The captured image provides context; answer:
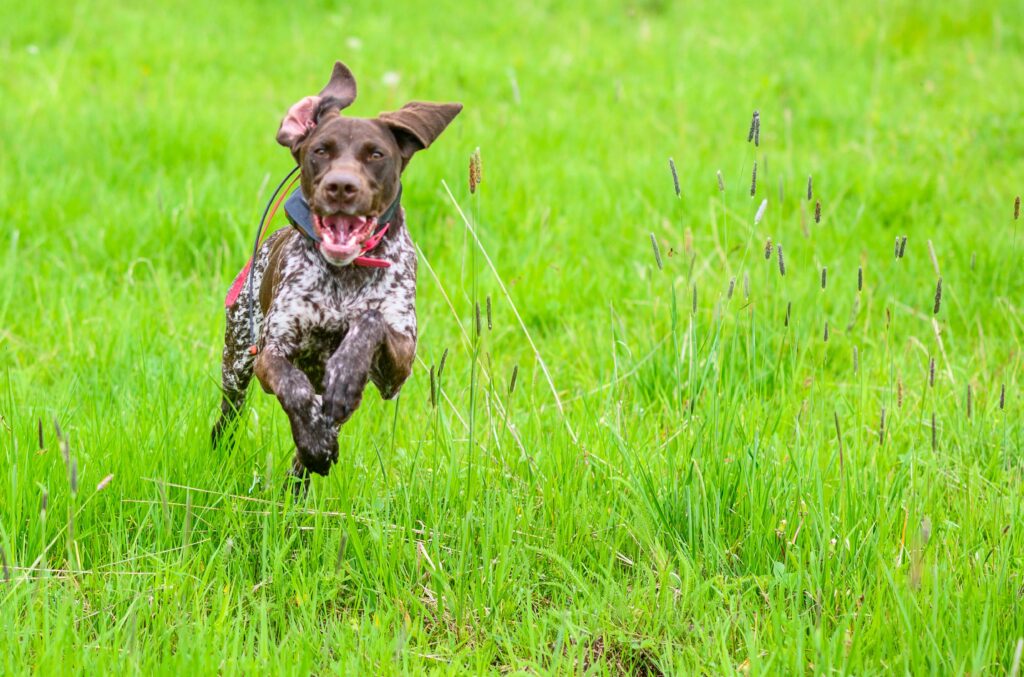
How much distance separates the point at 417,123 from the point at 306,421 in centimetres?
106

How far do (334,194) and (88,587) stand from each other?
143cm

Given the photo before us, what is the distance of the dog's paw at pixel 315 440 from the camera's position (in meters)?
3.37

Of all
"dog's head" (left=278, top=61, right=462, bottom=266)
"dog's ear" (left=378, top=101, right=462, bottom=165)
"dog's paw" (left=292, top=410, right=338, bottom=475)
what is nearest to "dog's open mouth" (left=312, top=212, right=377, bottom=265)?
"dog's head" (left=278, top=61, right=462, bottom=266)

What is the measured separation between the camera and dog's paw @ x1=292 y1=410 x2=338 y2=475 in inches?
133

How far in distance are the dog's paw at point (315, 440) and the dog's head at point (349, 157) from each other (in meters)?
0.49

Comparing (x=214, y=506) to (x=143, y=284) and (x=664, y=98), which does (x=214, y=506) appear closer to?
(x=143, y=284)

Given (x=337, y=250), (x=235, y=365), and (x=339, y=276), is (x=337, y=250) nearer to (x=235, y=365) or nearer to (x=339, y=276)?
(x=339, y=276)

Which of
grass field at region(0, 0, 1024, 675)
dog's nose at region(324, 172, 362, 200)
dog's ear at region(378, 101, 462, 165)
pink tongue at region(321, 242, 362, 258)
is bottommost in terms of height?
grass field at region(0, 0, 1024, 675)

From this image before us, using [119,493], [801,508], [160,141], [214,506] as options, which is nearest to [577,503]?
[801,508]

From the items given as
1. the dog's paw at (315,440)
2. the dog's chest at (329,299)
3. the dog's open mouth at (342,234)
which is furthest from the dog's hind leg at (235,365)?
the dog's paw at (315,440)

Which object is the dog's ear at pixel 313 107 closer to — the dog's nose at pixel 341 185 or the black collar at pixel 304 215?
the black collar at pixel 304 215

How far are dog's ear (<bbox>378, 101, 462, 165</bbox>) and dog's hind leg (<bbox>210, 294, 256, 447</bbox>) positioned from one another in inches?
37.7

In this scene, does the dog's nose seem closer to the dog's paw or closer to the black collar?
the black collar

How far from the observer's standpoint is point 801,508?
3.93m
